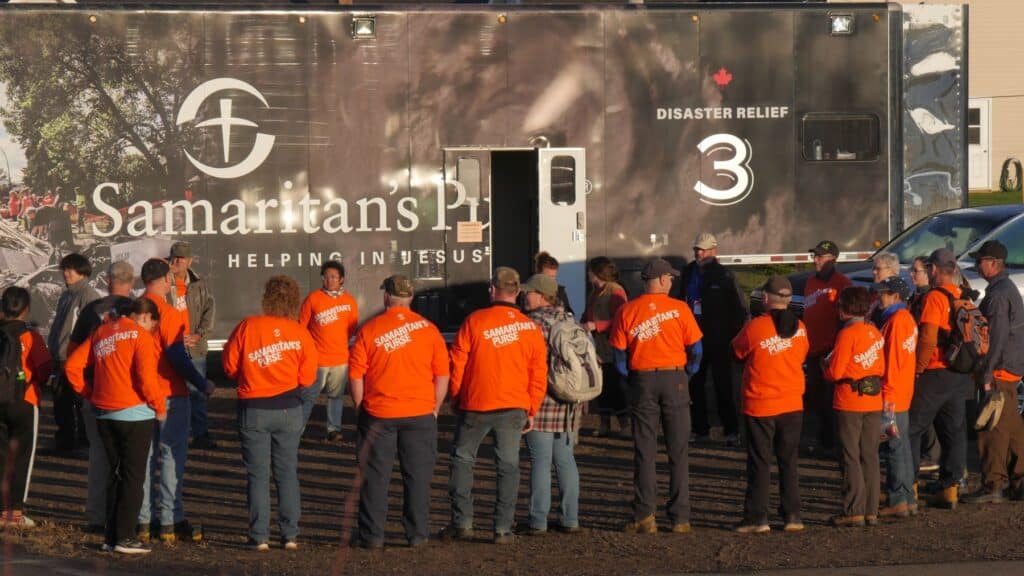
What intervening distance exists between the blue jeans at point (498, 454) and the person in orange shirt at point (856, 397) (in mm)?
2058

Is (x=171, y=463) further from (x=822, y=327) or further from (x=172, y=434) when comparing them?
(x=822, y=327)

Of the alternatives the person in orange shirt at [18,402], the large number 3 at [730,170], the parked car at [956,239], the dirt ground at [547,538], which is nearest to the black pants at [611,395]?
the dirt ground at [547,538]

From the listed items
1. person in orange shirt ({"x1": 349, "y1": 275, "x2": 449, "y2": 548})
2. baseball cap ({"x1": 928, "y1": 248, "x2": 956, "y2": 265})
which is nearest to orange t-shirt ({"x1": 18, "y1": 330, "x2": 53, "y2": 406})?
person in orange shirt ({"x1": 349, "y1": 275, "x2": 449, "y2": 548})

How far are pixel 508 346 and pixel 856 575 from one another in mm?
2422

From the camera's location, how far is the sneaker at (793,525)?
8.78 metres

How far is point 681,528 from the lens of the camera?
878 centimetres

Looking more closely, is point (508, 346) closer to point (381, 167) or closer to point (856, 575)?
point (856, 575)

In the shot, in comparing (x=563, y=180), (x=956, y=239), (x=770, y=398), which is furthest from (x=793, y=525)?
(x=563, y=180)

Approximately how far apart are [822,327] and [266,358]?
464 centimetres

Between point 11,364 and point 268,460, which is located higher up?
point 11,364

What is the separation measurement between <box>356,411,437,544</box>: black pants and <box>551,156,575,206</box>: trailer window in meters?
5.83

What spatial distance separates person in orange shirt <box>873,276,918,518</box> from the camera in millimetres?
8828

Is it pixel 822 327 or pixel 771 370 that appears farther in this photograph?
pixel 822 327

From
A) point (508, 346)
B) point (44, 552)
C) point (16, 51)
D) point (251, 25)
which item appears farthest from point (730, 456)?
point (16, 51)
